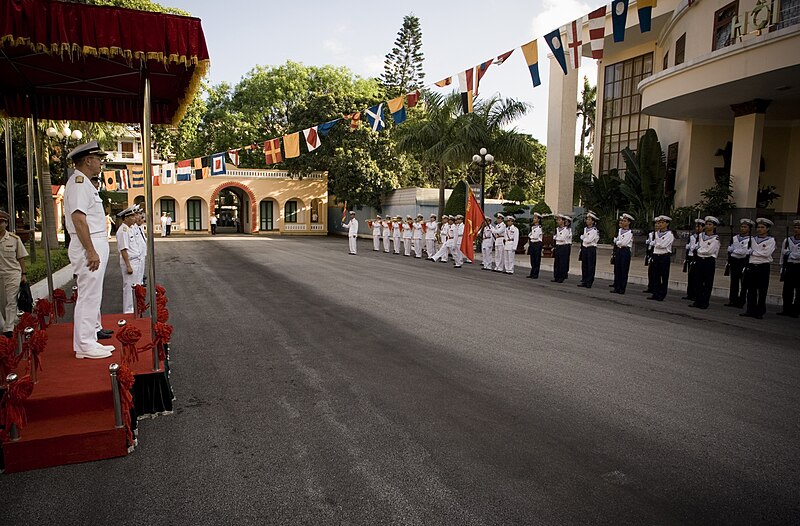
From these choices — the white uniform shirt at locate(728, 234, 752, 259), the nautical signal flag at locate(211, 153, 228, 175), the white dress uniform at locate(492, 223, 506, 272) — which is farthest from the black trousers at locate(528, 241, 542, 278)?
the nautical signal flag at locate(211, 153, 228, 175)

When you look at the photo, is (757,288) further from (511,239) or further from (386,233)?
(386,233)

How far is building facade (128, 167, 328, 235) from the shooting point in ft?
125

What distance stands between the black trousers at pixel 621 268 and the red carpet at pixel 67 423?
33.2ft

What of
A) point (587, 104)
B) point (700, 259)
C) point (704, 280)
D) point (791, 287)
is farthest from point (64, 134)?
point (587, 104)

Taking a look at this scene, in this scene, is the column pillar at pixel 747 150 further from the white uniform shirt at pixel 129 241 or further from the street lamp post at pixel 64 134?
the street lamp post at pixel 64 134

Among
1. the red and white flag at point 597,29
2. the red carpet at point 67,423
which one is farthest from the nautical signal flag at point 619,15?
the red carpet at point 67,423

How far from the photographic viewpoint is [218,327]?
7.45 metres

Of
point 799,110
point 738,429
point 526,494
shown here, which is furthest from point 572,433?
point 799,110

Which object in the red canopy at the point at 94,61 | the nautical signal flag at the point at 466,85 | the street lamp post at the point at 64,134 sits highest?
the nautical signal flag at the point at 466,85

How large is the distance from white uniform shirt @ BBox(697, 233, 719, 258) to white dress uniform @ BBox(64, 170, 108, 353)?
33.3 feet

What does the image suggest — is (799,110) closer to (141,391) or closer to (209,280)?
(209,280)

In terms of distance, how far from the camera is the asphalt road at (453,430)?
9.95 feet

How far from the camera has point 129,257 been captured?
7504mm

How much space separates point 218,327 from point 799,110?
1920cm
